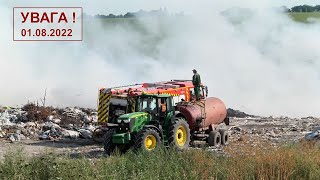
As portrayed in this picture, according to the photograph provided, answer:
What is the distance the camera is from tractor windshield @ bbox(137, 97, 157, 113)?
15250mm

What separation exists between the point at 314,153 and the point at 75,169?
4.80 meters

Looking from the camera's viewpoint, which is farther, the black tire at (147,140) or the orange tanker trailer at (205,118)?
the orange tanker trailer at (205,118)

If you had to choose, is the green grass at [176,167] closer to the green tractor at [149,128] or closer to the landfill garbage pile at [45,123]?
the green tractor at [149,128]

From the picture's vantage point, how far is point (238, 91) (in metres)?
35.3

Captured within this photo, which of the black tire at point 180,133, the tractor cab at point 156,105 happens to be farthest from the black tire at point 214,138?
the tractor cab at point 156,105

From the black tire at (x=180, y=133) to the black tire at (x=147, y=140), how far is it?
60 cm

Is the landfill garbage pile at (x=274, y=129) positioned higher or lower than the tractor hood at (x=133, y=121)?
lower

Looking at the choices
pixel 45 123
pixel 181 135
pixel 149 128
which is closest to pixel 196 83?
pixel 181 135

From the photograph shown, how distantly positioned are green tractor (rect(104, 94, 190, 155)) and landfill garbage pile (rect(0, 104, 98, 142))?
3.82m

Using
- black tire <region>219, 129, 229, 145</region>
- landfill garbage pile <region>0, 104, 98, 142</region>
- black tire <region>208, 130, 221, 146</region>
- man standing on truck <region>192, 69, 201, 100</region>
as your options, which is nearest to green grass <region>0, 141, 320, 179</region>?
black tire <region>208, 130, 221, 146</region>

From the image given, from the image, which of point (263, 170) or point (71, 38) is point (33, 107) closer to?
point (263, 170)

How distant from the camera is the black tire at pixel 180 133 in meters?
14.9

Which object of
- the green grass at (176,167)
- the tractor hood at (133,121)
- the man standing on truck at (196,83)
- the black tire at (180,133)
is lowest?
the green grass at (176,167)

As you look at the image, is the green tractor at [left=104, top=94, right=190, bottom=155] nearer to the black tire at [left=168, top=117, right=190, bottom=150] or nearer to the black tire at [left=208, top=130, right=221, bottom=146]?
the black tire at [left=168, top=117, right=190, bottom=150]
